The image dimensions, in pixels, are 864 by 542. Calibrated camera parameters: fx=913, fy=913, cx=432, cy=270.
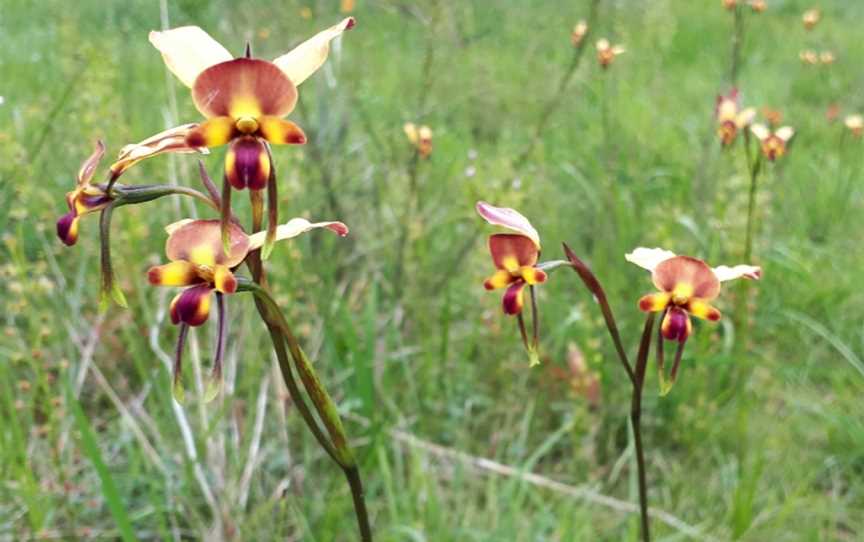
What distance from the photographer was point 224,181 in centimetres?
55

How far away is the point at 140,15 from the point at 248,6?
65cm

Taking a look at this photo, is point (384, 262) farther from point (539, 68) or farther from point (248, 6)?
point (539, 68)

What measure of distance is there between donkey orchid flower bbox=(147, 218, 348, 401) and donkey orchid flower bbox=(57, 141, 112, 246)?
59 millimetres

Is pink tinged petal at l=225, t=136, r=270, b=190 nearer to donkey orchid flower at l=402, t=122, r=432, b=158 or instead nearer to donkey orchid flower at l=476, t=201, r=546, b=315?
donkey orchid flower at l=476, t=201, r=546, b=315

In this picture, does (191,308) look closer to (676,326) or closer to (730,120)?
(676,326)

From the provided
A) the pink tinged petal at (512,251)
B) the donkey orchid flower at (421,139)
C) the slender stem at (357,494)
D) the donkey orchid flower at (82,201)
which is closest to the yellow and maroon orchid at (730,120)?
the donkey orchid flower at (421,139)

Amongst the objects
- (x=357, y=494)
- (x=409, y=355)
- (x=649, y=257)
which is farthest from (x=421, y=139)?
(x=357, y=494)

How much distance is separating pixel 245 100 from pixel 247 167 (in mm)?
42

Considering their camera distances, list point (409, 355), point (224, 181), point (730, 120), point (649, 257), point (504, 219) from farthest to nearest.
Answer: point (409, 355)
point (730, 120)
point (649, 257)
point (504, 219)
point (224, 181)

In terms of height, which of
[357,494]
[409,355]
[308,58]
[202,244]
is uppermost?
[308,58]

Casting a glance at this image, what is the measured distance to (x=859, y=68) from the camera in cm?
429

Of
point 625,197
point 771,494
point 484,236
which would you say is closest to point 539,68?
point 625,197

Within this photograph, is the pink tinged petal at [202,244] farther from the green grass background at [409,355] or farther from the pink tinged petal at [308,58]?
the green grass background at [409,355]

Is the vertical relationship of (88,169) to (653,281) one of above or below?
above
